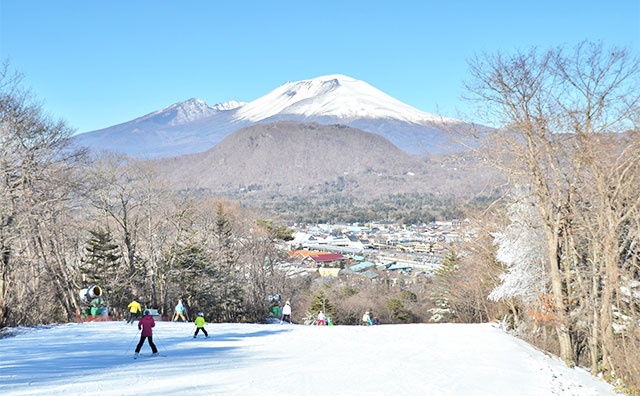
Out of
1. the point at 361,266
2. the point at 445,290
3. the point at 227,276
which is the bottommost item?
the point at 361,266

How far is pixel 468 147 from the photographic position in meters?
11.5

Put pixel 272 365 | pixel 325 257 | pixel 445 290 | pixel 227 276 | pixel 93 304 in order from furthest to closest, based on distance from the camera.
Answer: pixel 325 257 → pixel 445 290 → pixel 227 276 → pixel 93 304 → pixel 272 365

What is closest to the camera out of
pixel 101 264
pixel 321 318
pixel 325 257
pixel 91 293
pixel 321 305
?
pixel 91 293

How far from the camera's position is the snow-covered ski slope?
850cm

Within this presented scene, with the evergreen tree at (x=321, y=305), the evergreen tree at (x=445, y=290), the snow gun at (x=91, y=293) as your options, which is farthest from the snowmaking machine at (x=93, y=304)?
the evergreen tree at (x=445, y=290)

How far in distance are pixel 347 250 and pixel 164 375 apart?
214 ft

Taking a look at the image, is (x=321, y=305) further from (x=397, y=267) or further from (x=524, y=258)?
(x=397, y=267)

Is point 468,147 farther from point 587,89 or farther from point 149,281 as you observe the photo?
point 149,281

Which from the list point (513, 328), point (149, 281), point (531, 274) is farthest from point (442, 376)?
point (149, 281)

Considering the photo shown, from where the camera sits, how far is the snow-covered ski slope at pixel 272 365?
8500 mm

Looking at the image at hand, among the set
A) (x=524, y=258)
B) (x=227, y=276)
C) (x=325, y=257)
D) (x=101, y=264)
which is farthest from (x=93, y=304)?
(x=325, y=257)

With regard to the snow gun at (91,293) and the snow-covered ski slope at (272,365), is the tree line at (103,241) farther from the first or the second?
the snow-covered ski slope at (272,365)

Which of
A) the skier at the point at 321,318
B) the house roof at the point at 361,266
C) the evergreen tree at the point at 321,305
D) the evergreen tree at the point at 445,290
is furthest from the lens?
the house roof at the point at 361,266

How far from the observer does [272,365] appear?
10.4m
